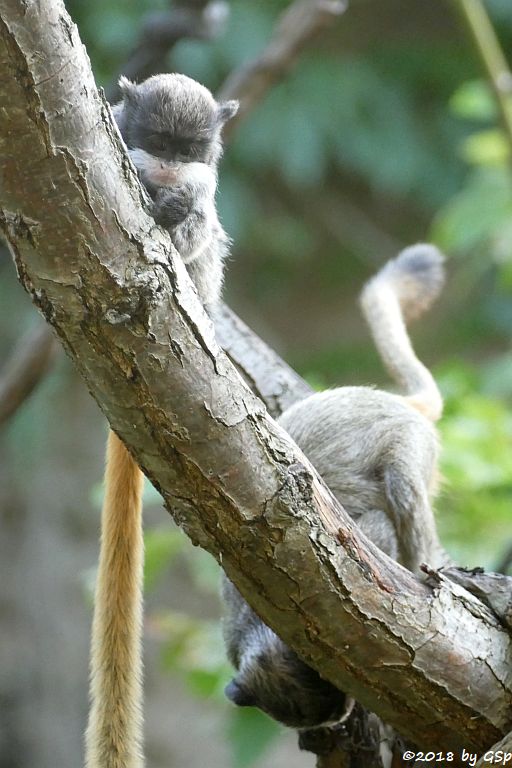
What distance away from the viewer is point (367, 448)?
2.60m

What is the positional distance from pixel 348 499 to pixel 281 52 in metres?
2.03

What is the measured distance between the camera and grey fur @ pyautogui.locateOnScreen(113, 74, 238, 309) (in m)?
2.13

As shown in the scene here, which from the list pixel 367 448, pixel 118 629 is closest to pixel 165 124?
pixel 367 448

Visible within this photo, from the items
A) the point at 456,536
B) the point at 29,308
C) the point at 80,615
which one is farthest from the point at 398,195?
the point at 456,536

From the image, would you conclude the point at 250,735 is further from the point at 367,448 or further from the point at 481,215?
the point at 481,215

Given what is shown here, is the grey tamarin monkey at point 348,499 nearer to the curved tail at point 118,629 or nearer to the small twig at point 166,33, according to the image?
the curved tail at point 118,629

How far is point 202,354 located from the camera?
168 centimetres

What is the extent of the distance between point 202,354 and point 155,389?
105mm

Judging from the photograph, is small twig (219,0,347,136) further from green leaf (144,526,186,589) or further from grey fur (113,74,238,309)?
green leaf (144,526,186,589)

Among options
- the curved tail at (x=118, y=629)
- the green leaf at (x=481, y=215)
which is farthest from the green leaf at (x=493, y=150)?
the curved tail at (x=118, y=629)

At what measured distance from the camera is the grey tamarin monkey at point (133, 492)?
7.04 feet

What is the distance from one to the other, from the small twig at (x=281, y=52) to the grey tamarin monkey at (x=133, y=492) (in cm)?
157

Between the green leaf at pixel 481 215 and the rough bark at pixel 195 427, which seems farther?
the green leaf at pixel 481 215

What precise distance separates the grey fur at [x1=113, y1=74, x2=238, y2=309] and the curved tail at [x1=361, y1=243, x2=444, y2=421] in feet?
3.54
